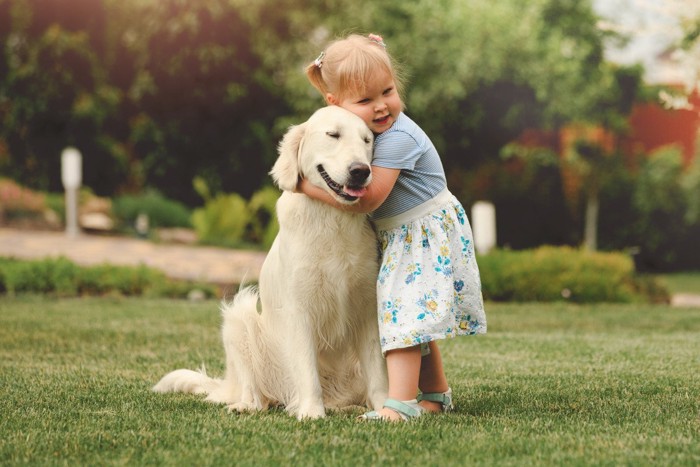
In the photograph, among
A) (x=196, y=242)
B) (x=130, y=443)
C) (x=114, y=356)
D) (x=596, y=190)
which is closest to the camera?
(x=130, y=443)

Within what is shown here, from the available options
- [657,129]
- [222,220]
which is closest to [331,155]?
[222,220]

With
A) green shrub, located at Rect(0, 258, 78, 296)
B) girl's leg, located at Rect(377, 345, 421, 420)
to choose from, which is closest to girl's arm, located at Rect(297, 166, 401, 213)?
girl's leg, located at Rect(377, 345, 421, 420)

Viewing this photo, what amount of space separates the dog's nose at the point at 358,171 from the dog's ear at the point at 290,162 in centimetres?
28

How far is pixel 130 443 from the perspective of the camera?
10.5ft

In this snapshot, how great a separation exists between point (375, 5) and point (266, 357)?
56.0ft

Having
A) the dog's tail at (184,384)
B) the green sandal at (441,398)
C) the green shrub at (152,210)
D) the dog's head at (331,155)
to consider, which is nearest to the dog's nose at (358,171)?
the dog's head at (331,155)

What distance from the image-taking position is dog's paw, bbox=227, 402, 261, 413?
3967 millimetres

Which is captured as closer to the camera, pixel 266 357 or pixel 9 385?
pixel 266 357

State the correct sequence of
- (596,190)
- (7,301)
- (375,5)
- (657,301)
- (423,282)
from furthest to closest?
(596,190) < (375,5) < (657,301) < (7,301) < (423,282)

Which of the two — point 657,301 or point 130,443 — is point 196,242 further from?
point 130,443

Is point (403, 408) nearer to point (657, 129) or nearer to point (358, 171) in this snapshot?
point (358, 171)

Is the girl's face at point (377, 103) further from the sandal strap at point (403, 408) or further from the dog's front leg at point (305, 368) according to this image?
the sandal strap at point (403, 408)

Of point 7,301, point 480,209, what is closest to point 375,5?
point 480,209

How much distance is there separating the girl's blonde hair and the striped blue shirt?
21cm
